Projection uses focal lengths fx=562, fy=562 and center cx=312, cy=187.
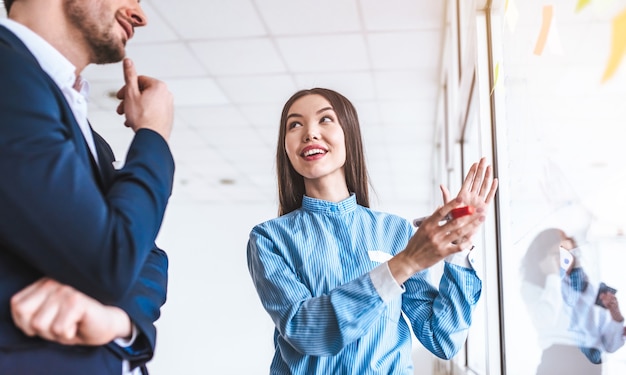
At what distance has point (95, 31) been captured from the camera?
1019 millimetres

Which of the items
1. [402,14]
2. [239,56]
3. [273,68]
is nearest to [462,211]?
[402,14]

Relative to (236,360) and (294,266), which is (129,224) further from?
(236,360)

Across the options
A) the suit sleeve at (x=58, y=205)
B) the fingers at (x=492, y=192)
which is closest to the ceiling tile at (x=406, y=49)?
the fingers at (x=492, y=192)

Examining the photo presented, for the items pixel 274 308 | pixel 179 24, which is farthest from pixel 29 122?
pixel 179 24

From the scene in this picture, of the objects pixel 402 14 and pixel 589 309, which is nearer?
pixel 589 309

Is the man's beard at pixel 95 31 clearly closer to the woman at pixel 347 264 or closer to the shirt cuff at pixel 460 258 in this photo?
the woman at pixel 347 264

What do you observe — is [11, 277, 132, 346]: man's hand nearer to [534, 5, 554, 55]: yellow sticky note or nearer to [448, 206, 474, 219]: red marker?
[448, 206, 474, 219]: red marker

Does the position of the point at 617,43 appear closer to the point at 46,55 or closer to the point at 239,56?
the point at 46,55

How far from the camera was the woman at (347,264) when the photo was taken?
1126 mm

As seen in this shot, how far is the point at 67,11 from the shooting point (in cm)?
99

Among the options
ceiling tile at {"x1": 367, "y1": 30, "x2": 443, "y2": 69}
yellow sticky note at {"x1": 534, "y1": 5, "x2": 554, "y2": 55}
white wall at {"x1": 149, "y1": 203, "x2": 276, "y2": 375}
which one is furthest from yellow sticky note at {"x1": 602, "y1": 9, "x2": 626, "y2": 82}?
white wall at {"x1": 149, "y1": 203, "x2": 276, "y2": 375}

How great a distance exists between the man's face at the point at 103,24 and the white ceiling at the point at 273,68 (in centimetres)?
101

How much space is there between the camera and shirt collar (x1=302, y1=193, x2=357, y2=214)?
1401 millimetres

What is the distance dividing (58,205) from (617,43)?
0.86 m
